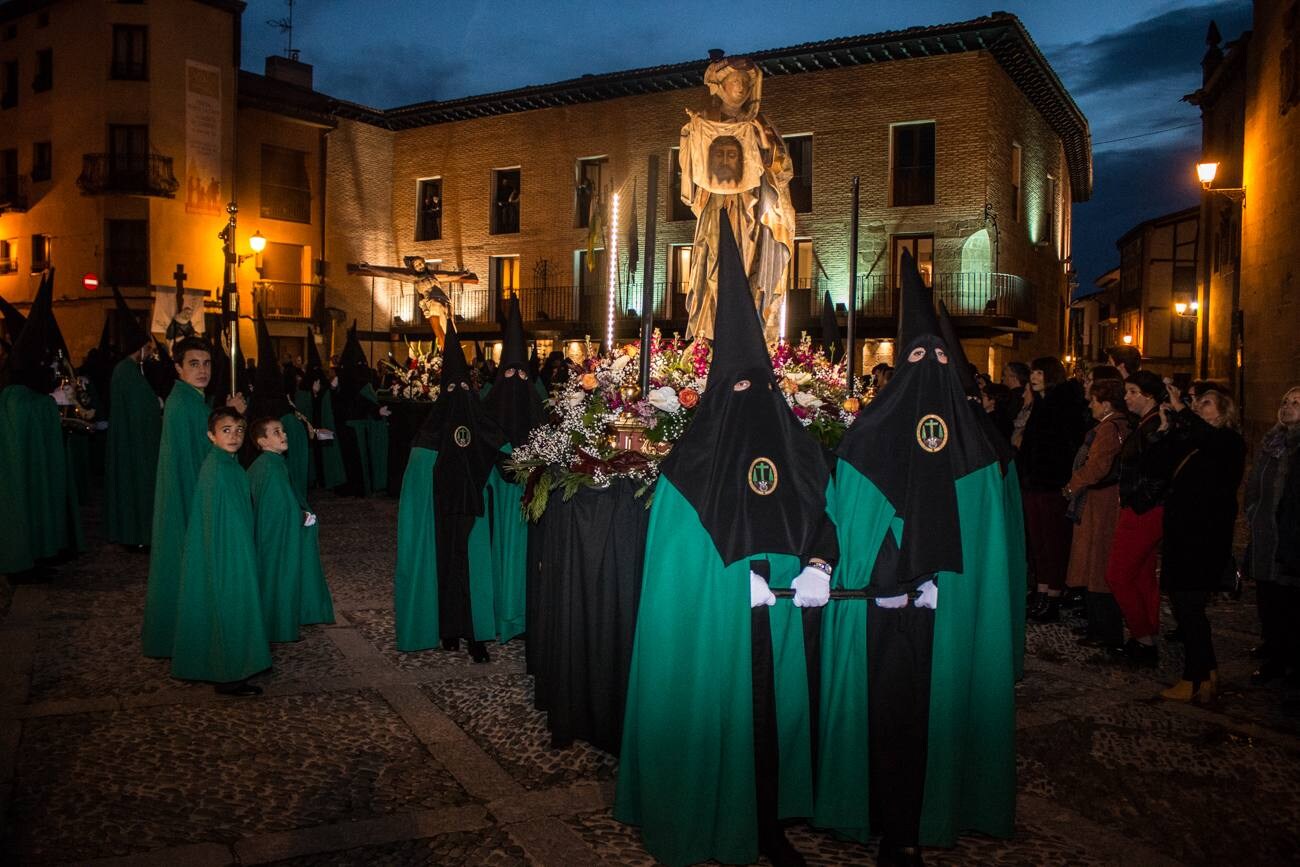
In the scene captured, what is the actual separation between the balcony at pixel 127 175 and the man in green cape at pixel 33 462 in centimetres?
2154

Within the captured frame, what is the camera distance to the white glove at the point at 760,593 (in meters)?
3.87

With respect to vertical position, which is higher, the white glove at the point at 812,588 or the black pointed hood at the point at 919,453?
the black pointed hood at the point at 919,453

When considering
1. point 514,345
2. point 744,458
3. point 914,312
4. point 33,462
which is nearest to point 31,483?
point 33,462

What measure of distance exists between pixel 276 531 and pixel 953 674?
4.88 meters

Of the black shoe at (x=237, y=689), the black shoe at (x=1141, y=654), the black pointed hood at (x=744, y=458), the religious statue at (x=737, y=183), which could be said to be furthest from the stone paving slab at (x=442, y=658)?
the black shoe at (x=1141, y=654)

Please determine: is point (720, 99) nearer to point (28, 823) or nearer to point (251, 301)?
point (28, 823)

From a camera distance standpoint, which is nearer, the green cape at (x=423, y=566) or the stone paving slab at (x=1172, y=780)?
the stone paving slab at (x=1172, y=780)

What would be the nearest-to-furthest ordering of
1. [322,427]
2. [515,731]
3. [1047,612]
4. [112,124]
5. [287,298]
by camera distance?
[515,731] < [1047,612] < [322,427] < [112,124] < [287,298]

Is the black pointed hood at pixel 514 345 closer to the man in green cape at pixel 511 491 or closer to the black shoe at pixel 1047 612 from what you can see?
the man in green cape at pixel 511 491

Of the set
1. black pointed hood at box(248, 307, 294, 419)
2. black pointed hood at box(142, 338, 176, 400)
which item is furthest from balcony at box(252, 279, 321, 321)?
black pointed hood at box(248, 307, 294, 419)

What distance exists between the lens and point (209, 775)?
4.83 metres

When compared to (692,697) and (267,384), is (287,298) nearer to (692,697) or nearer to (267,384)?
(267,384)

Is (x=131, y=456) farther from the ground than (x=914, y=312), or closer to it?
closer to it

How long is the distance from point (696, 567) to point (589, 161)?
28.9 meters
